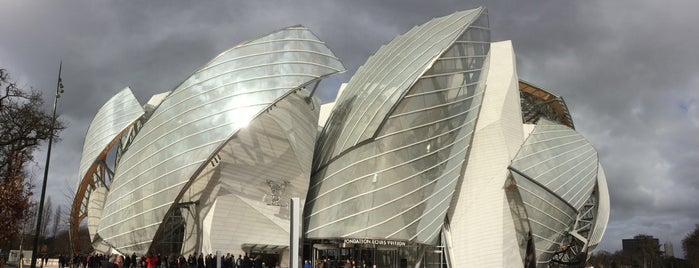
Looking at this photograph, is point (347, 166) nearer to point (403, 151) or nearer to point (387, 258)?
point (403, 151)

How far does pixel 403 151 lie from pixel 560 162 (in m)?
12.0

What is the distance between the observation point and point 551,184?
3133cm

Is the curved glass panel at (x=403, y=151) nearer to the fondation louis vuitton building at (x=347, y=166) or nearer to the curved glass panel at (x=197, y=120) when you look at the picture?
the fondation louis vuitton building at (x=347, y=166)

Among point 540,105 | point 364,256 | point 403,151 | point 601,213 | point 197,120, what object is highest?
point 540,105

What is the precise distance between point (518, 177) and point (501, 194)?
4.64 feet

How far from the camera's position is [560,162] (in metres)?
33.4

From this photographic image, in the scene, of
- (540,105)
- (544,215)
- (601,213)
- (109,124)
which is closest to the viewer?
(544,215)

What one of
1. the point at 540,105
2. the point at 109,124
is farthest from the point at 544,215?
the point at 109,124

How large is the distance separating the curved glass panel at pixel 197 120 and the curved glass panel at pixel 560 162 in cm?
1252

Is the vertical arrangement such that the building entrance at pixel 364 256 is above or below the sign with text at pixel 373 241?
below

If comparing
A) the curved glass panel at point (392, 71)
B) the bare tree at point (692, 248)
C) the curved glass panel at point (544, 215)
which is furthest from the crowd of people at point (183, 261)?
the bare tree at point (692, 248)

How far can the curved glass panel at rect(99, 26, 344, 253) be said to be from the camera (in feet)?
83.3

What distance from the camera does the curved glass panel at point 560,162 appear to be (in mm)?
31031

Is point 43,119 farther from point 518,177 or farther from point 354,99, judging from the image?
point 518,177
